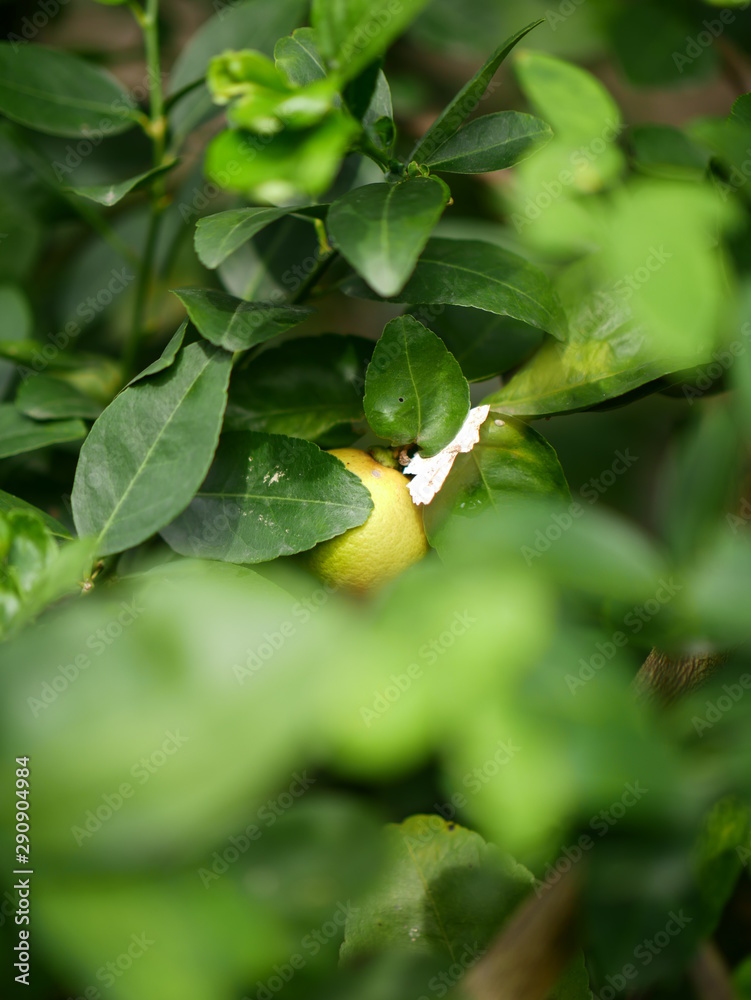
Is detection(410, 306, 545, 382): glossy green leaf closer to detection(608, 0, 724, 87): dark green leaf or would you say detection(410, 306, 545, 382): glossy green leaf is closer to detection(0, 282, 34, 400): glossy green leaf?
detection(0, 282, 34, 400): glossy green leaf

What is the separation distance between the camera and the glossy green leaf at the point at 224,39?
2.46 ft

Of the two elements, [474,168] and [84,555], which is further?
[474,168]

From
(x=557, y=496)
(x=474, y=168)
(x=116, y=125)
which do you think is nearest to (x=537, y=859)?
(x=557, y=496)

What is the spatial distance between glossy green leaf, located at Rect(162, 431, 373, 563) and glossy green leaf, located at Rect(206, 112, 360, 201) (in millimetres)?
202

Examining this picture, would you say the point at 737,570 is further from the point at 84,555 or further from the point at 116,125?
the point at 116,125

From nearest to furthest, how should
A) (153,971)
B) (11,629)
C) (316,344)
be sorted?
1. (153,971)
2. (11,629)
3. (316,344)

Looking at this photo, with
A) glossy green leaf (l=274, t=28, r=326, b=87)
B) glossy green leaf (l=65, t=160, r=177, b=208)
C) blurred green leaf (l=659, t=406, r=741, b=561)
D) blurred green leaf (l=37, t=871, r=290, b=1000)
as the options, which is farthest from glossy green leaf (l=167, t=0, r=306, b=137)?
blurred green leaf (l=37, t=871, r=290, b=1000)

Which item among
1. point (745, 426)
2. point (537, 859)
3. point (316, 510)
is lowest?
point (537, 859)

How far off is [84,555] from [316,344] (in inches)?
11.2

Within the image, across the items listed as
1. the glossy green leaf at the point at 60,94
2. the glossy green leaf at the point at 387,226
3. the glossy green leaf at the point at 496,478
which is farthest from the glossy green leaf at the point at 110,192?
the glossy green leaf at the point at 496,478

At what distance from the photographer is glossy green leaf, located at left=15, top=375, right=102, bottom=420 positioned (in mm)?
652

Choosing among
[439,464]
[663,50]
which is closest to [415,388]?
[439,464]

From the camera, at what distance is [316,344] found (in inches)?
25.1

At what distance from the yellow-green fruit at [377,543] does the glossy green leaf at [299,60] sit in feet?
0.87
